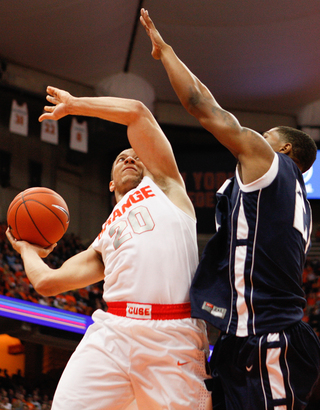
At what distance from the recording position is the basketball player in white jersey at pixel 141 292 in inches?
85.8

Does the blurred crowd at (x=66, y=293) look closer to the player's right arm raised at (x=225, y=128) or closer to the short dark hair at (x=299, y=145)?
the short dark hair at (x=299, y=145)

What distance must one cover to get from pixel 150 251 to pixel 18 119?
10.7 m

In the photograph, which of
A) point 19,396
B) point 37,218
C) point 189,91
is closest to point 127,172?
point 37,218

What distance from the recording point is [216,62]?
41.0ft

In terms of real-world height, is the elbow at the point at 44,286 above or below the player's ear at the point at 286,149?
below

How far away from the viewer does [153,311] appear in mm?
2285

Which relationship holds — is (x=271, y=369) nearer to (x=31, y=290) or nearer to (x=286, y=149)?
(x=286, y=149)


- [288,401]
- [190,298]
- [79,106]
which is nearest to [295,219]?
[190,298]

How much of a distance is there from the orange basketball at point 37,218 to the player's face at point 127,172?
42cm

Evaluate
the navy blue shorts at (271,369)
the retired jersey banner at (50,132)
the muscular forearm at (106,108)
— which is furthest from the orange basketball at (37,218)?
the retired jersey banner at (50,132)

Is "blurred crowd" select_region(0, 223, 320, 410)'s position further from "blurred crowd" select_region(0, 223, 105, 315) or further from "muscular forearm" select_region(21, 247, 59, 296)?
"muscular forearm" select_region(21, 247, 59, 296)

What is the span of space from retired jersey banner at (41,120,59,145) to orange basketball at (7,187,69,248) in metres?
10.1

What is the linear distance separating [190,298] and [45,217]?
1122 mm

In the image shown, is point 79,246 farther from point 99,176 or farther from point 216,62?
point 216,62
